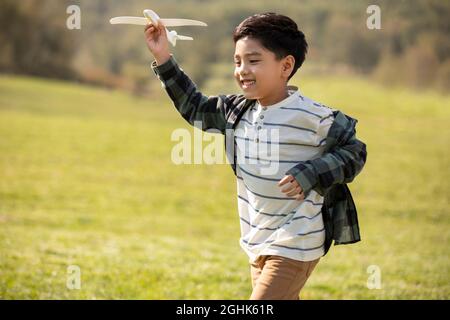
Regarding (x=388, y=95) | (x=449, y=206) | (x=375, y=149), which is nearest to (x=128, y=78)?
(x=388, y=95)

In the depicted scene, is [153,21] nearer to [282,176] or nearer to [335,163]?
[282,176]

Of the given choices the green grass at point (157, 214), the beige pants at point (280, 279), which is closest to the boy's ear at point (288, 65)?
the beige pants at point (280, 279)

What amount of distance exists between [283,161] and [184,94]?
583 mm

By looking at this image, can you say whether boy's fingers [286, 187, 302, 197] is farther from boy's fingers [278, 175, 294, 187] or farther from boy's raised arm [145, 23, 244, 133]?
boy's raised arm [145, 23, 244, 133]

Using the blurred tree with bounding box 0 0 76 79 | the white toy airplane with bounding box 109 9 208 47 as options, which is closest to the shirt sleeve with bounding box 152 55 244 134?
the white toy airplane with bounding box 109 9 208 47

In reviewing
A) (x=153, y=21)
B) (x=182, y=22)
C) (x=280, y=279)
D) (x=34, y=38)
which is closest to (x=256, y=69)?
(x=182, y=22)

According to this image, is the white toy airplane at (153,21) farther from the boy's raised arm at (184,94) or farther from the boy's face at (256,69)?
the boy's face at (256,69)

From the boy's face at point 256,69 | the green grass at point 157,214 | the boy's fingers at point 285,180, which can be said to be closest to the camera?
the boy's fingers at point 285,180

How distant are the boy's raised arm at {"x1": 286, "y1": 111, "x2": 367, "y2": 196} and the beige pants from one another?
307 mm

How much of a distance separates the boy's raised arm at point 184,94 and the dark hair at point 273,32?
283 millimetres

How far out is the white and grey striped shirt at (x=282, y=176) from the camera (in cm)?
276

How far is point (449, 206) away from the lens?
1214 centimetres
